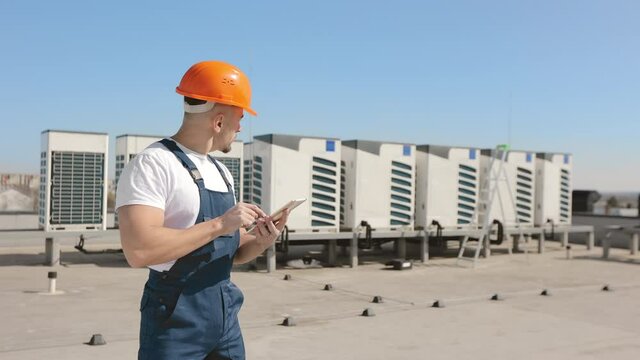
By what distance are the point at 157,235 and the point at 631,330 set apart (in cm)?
724

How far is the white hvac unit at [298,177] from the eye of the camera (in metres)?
12.5

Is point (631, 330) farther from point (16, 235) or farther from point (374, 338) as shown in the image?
point (16, 235)

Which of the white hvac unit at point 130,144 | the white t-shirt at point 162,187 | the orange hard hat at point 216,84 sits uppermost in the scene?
the white hvac unit at point 130,144

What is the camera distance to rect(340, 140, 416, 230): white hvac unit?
1364 cm

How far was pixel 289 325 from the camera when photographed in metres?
7.08

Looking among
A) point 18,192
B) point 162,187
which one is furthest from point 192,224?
point 18,192

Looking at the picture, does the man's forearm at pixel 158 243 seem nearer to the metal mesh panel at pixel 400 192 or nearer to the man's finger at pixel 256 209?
the man's finger at pixel 256 209

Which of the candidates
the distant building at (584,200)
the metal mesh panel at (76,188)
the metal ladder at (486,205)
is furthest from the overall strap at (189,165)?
the distant building at (584,200)

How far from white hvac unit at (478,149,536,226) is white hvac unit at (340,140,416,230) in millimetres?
3126

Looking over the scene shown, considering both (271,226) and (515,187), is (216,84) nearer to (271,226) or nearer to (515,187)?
(271,226)

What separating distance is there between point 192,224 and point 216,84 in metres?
0.53

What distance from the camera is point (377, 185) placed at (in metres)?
13.9

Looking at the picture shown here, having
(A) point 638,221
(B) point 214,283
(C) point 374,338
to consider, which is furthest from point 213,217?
(A) point 638,221

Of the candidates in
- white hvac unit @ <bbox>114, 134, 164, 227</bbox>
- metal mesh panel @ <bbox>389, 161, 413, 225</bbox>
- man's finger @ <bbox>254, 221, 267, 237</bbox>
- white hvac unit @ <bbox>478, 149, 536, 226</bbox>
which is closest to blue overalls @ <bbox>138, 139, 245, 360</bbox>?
man's finger @ <bbox>254, 221, 267, 237</bbox>
